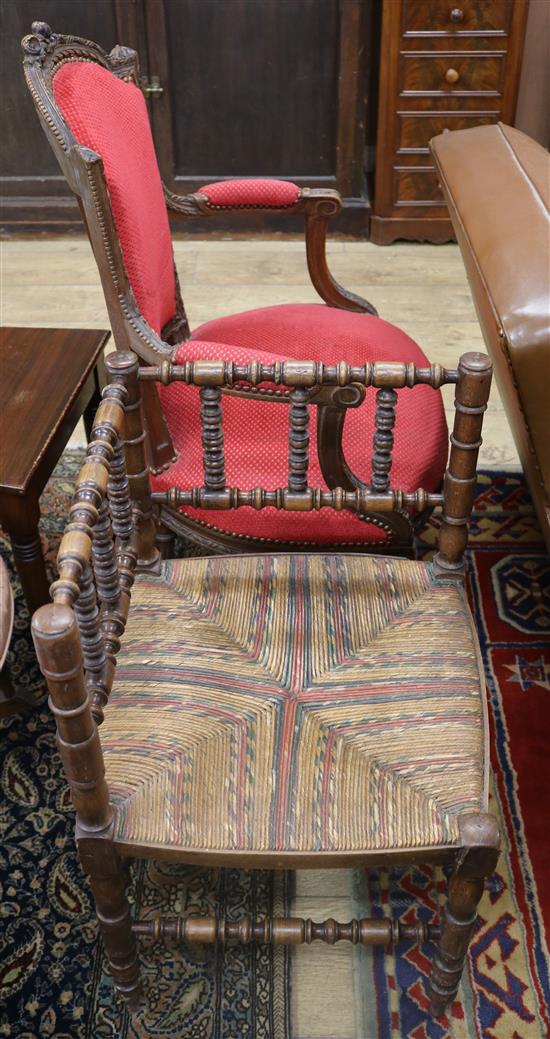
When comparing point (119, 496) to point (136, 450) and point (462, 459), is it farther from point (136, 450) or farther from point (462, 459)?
point (462, 459)

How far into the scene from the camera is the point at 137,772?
1152 mm

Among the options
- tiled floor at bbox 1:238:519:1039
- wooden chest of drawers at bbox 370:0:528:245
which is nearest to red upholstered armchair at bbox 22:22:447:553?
tiled floor at bbox 1:238:519:1039

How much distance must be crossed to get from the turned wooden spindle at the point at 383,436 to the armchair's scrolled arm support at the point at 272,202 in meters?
0.91

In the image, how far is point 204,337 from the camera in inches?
78.6

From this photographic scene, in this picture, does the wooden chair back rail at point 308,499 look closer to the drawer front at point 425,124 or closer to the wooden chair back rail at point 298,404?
the wooden chair back rail at point 298,404

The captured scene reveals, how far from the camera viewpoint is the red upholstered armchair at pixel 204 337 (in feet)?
4.87

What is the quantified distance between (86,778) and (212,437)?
50 cm

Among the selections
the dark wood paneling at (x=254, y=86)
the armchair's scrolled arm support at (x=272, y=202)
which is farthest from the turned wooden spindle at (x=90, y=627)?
the dark wood paneling at (x=254, y=86)

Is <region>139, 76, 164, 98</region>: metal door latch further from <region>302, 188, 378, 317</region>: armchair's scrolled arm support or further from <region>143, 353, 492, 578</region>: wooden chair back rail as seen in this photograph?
<region>143, 353, 492, 578</region>: wooden chair back rail

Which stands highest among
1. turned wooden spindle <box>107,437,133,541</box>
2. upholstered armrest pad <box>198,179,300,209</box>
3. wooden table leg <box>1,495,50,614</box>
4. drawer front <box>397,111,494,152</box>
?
upholstered armrest pad <box>198,179,300,209</box>

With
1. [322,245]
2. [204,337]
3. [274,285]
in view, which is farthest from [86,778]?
[274,285]

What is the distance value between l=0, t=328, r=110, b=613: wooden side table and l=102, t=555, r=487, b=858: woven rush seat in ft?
1.28

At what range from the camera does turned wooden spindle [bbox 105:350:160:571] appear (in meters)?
1.25

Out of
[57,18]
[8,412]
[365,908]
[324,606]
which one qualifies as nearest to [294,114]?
[57,18]
